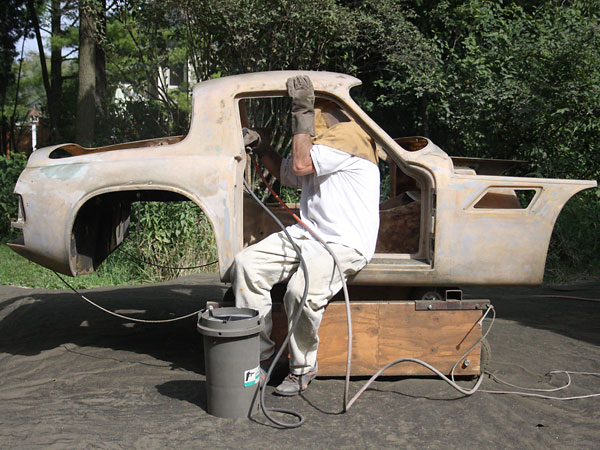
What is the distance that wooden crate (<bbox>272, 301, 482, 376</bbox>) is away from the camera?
14.1 ft

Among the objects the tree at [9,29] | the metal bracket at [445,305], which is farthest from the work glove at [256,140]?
the tree at [9,29]

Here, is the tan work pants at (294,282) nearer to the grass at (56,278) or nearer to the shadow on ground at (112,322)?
the shadow on ground at (112,322)

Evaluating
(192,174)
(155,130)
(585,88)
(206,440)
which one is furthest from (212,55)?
(206,440)

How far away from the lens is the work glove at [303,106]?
4129 mm

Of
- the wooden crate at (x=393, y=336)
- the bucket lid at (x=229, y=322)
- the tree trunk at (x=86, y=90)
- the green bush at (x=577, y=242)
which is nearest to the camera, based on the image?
the bucket lid at (x=229, y=322)

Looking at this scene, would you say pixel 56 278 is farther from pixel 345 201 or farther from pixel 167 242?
pixel 345 201

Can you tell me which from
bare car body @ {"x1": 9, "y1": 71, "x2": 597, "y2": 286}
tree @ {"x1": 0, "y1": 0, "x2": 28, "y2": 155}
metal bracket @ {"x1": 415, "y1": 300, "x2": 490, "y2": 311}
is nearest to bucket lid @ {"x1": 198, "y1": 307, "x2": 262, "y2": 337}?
bare car body @ {"x1": 9, "y1": 71, "x2": 597, "y2": 286}

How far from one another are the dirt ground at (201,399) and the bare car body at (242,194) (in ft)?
2.56

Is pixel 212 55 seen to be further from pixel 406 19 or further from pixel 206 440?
pixel 206 440

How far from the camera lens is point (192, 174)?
4.21m

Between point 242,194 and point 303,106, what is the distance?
722mm

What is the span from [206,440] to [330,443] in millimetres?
652

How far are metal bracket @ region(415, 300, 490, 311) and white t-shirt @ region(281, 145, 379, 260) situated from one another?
50 cm

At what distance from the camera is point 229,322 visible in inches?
141
